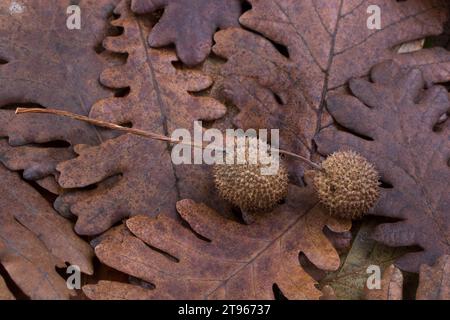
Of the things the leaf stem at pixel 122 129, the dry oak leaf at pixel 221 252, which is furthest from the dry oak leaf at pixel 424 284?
the leaf stem at pixel 122 129

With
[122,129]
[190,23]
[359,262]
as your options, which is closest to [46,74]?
[122,129]

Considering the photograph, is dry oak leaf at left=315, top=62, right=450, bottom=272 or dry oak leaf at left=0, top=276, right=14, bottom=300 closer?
dry oak leaf at left=0, top=276, right=14, bottom=300

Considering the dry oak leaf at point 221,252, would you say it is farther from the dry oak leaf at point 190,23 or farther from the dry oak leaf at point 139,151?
the dry oak leaf at point 190,23

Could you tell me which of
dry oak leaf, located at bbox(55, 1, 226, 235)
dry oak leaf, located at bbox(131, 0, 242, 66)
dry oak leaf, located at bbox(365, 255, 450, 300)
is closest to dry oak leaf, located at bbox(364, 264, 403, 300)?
dry oak leaf, located at bbox(365, 255, 450, 300)

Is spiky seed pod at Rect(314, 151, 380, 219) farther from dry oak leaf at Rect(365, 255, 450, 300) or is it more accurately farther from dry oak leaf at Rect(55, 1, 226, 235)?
dry oak leaf at Rect(55, 1, 226, 235)

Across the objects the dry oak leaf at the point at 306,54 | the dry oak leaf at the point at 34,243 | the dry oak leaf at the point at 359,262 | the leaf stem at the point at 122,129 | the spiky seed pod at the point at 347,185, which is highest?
the dry oak leaf at the point at 306,54

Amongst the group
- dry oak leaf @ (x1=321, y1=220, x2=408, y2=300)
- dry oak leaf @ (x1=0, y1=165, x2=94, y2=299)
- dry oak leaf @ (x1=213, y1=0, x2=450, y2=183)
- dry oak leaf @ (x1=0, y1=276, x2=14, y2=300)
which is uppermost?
dry oak leaf @ (x1=213, y1=0, x2=450, y2=183)
